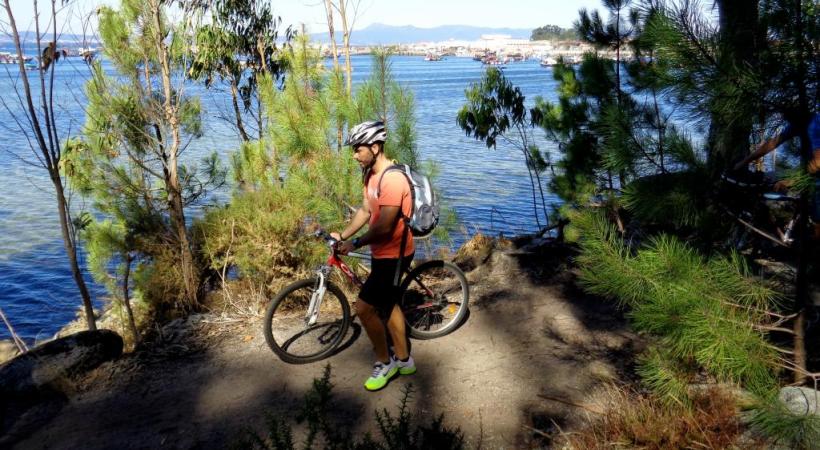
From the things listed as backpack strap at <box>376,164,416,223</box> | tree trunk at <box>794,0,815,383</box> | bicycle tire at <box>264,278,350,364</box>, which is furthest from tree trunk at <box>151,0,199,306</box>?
Answer: tree trunk at <box>794,0,815,383</box>

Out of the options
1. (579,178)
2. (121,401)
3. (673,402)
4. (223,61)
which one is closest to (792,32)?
(673,402)

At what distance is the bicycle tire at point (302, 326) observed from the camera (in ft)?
16.6

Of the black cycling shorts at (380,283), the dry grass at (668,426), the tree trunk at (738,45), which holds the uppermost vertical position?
the tree trunk at (738,45)

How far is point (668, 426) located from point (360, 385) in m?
2.29

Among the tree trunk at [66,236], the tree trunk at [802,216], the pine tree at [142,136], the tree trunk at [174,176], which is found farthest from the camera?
the pine tree at [142,136]

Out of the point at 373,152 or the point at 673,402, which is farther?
the point at 373,152

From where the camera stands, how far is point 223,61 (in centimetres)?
1153

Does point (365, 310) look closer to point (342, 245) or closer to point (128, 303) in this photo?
point (342, 245)

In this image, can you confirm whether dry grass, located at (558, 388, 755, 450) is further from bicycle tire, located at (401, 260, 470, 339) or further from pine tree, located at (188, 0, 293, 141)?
pine tree, located at (188, 0, 293, 141)

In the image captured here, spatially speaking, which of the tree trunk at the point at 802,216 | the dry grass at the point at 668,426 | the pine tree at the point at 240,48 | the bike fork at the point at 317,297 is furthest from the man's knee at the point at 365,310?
the pine tree at the point at 240,48

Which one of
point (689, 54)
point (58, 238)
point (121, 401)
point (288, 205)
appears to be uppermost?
point (689, 54)

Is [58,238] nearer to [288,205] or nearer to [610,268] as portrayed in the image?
[288,205]

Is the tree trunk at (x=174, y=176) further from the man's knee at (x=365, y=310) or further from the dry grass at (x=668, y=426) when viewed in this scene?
the dry grass at (x=668, y=426)

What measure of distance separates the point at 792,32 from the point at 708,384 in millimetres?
2127
